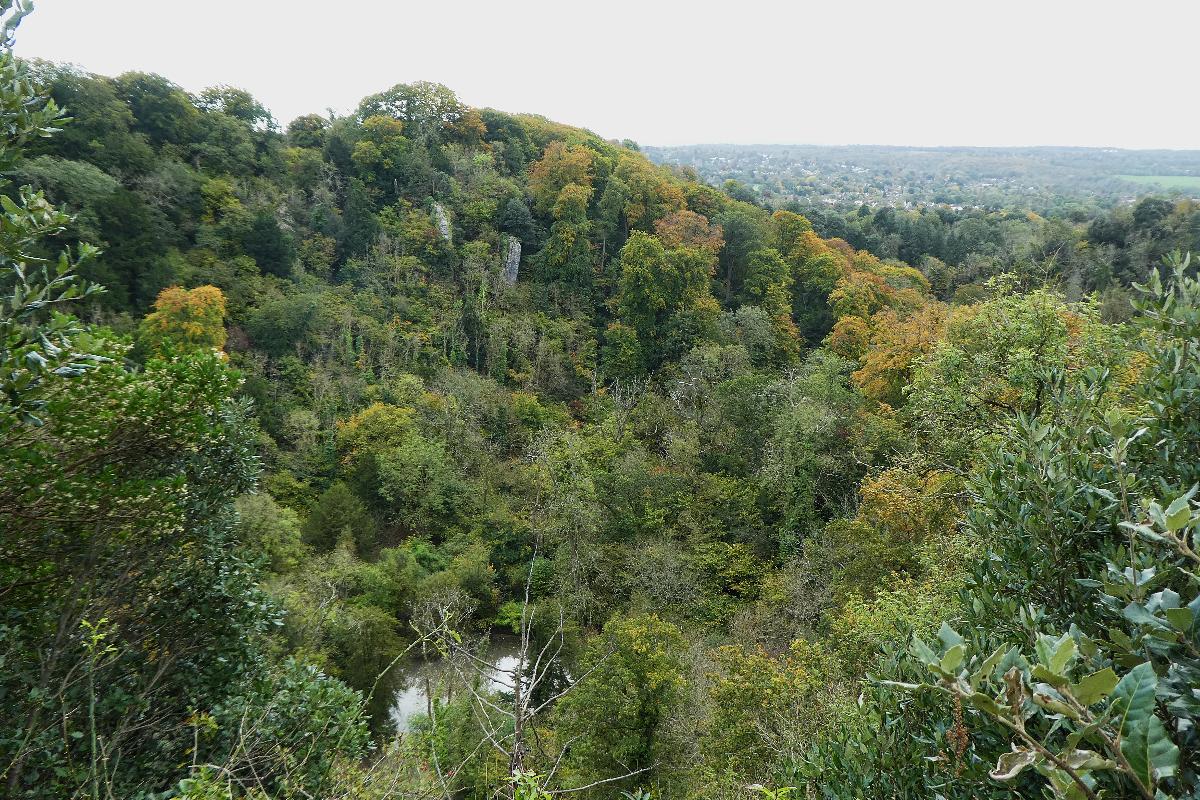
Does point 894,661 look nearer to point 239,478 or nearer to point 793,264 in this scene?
point 239,478

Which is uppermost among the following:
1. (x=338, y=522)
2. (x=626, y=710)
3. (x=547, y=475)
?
(x=626, y=710)

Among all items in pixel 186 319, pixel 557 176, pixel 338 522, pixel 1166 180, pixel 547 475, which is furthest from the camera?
pixel 1166 180

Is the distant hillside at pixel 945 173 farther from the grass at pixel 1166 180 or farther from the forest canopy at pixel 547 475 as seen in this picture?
the forest canopy at pixel 547 475

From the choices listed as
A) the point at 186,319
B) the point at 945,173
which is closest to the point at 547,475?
the point at 186,319

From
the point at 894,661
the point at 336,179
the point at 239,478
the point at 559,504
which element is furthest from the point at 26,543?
the point at 336,179

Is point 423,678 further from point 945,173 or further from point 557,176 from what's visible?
point 945,173

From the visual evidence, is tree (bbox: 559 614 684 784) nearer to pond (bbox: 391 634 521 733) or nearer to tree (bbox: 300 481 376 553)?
pond (bbox: 391 634 521 733)

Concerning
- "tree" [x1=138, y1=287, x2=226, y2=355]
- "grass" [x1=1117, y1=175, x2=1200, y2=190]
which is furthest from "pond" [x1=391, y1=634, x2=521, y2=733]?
"grass" [x1=1117, y1=175, x2=1200, y2=190]

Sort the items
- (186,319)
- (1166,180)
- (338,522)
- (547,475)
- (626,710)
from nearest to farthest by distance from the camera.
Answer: (626,710) → (338,522) → (186,319) → (547,475) → (1166,180)
